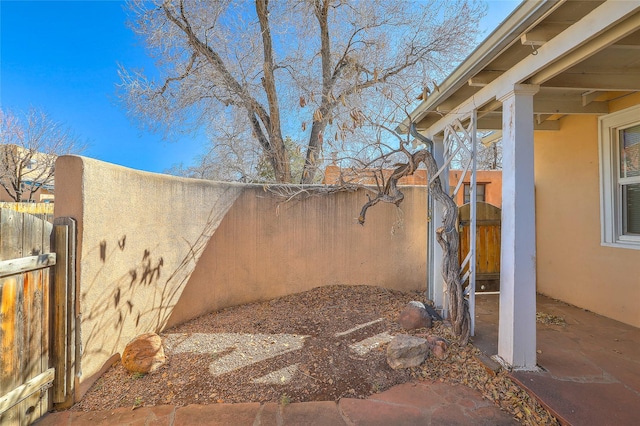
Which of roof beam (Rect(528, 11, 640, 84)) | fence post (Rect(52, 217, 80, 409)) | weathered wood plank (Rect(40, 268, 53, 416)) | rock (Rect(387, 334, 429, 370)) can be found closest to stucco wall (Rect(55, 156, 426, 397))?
fence post (Rect(52, 217, 80, 409))

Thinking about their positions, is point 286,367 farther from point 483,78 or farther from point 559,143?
point 559,143

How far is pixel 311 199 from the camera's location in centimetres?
530

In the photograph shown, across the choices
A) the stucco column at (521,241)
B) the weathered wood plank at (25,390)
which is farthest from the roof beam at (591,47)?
the weathered wood plank at (25,390)

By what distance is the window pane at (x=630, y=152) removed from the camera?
3.78 m

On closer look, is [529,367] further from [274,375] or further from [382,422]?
[274,375]

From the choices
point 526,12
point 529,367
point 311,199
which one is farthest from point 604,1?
point 311,199

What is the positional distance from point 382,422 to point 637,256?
3.83 m

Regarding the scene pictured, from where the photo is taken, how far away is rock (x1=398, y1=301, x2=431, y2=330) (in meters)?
3.67

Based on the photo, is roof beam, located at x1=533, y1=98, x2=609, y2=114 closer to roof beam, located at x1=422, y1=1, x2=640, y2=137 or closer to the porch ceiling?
the porch ceiling

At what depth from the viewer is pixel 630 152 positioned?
Result: 3.86 m

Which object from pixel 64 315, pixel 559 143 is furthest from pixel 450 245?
pixel 64 315

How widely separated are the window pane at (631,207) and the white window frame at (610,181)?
57 mm

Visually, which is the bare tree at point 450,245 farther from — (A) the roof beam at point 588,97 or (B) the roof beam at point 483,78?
(A) the roof beam at point 588,97

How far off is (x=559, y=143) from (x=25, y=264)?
671cm
